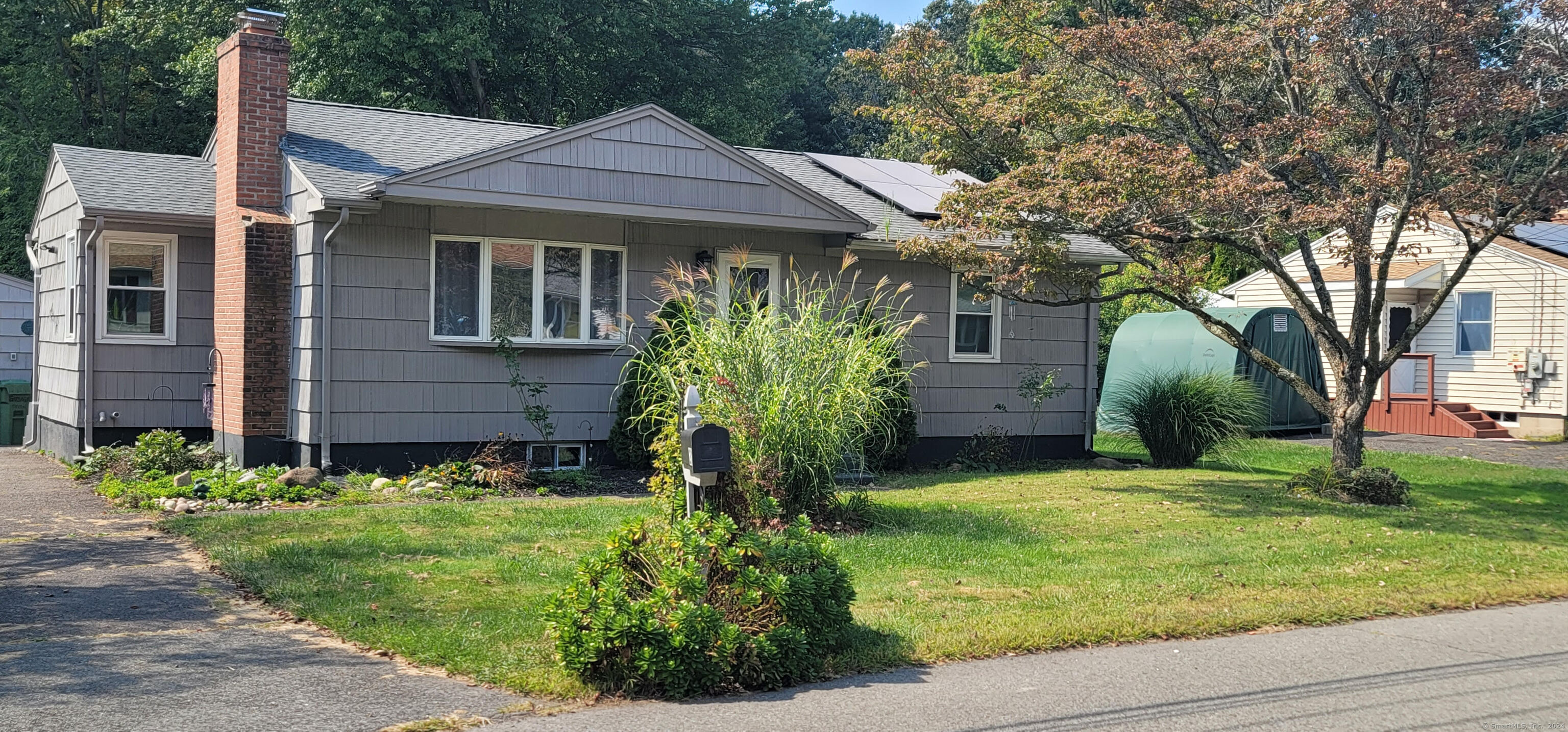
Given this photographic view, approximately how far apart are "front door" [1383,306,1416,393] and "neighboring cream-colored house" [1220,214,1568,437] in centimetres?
2

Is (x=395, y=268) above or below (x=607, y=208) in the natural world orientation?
below

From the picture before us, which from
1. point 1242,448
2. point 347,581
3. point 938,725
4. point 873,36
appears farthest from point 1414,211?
point 873,36

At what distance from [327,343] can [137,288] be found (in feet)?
12.6

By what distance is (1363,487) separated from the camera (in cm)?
1237

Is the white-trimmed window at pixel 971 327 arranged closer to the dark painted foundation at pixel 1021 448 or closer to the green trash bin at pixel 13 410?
the dark painted foundation at pixel 1021 448

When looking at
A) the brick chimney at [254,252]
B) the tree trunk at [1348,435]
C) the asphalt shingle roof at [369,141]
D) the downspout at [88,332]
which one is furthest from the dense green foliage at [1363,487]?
the downspout at [88,332]

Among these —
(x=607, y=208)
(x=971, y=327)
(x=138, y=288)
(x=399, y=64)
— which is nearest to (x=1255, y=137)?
(x=971, y=327)

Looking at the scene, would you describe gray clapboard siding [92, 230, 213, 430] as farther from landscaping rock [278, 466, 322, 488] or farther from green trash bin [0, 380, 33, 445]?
green trash bin [0, 380, 33, 445]

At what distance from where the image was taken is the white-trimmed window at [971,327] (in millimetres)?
16047

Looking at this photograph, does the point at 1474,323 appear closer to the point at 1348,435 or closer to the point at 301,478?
the point at 1348,435

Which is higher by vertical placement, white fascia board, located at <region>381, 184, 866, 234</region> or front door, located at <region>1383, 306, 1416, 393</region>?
white fascia board, located at <region>381, 184, 866, 234</region>

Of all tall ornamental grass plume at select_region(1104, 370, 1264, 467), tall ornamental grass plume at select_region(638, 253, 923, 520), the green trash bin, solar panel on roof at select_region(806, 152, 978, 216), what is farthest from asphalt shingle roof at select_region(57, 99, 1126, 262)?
the green trash bin

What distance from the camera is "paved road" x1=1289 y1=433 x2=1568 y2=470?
1811cm

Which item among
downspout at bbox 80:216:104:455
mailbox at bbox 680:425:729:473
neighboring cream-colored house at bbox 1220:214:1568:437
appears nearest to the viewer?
mailbox at bbox 680:425:729:473
